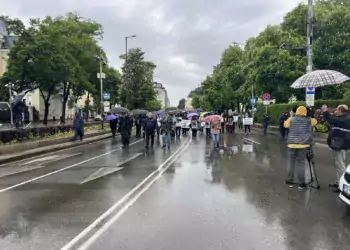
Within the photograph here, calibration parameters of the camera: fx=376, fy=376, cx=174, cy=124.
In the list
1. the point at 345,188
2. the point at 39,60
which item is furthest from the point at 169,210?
the point at 39,60

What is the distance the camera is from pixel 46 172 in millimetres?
11000

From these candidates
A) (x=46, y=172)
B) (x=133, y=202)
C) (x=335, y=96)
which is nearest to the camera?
(x=133, y=202)

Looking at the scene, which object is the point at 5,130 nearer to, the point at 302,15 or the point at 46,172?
the point at 46,172

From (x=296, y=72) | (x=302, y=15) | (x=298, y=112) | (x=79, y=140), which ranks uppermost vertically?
(x=302, y=15)

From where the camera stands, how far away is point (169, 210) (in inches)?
249

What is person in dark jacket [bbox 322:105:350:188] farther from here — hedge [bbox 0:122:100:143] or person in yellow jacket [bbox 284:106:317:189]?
hedge [bbox 0:122:100:143]

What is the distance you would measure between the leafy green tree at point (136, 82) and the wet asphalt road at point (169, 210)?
156ft

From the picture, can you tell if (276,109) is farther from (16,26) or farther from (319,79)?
(319,79)

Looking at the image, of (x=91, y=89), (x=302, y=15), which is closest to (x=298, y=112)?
(x=302, y=15)

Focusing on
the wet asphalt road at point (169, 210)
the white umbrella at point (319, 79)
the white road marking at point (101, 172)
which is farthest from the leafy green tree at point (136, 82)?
the wet asphalt road at point (169, 210)

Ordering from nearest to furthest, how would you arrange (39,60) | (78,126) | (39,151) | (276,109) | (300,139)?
(300,139) < (39,151) < (78,126) < (39,60) < (276,109)

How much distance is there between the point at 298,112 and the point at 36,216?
5466 mm

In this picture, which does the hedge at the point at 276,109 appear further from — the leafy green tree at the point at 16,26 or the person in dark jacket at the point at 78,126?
the leafy green tree at the point at 16,26

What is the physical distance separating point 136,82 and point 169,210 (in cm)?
5401
